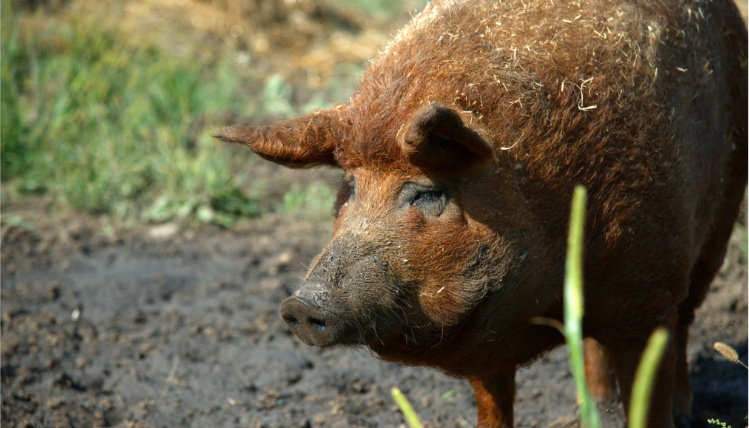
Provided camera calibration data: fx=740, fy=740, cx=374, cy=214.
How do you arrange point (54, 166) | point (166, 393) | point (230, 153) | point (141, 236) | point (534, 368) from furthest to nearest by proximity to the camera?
point (230, 153) → point (54, 166) → point (141, 236) → point (534, 368) → point (166, 393)

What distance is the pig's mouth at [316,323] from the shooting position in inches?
96.3

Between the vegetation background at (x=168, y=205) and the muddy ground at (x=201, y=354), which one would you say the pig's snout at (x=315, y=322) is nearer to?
the muddy ground at (x=201, y=354)

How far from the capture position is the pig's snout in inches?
96.3

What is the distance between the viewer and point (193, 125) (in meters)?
7.73

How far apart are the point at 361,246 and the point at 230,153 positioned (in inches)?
195

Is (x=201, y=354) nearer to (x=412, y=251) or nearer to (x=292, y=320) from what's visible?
(x=292, y=320)

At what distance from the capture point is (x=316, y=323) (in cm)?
248

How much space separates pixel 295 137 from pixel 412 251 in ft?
2.13

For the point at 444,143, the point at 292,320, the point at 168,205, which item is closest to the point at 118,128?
the point at 168,205

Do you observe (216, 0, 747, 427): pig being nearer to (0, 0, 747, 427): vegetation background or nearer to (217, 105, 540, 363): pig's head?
(217, 105, 540, 363): pig's head

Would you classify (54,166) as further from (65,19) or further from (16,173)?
(65,19)

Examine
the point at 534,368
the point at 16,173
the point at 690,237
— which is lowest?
the point at 16,173

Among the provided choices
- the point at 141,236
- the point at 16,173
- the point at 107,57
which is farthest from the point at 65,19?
the point at 141,236

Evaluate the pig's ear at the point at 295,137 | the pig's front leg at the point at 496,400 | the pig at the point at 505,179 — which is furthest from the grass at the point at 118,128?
the pig at the point at 505,179
